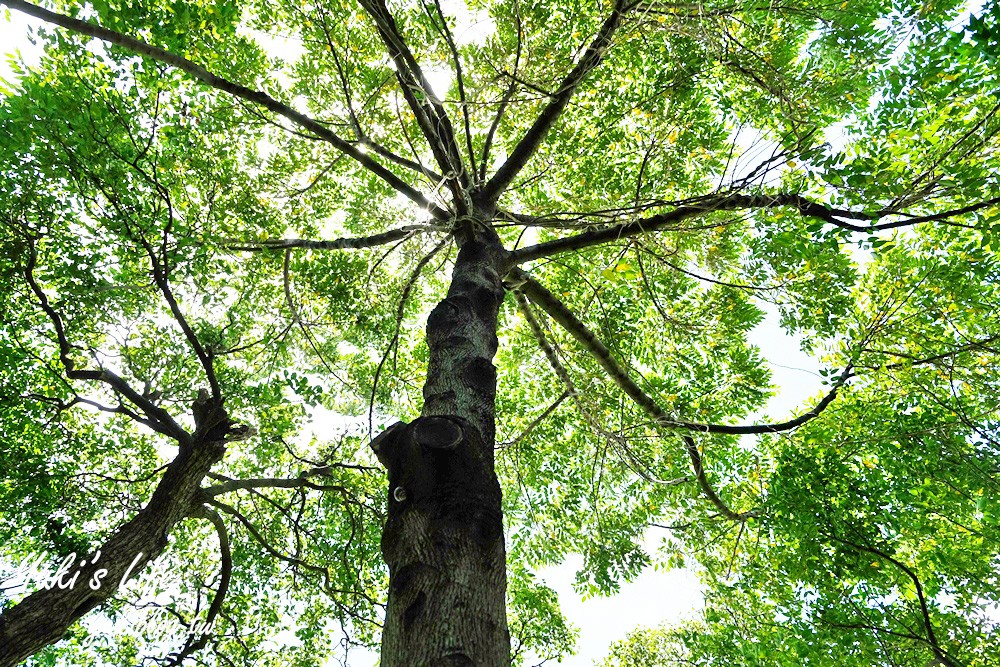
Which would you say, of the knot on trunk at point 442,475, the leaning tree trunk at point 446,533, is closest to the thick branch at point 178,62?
the leaning tree trunk at point 446,533

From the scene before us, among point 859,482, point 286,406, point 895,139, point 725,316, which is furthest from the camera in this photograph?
point 286,406

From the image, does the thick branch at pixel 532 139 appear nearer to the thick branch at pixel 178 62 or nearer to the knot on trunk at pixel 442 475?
the thick branch at pixel 178 62

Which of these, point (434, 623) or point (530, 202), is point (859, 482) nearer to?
point (530, 202)

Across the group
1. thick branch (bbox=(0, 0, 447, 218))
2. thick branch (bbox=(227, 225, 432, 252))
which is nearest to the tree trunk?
thick branch (bbox=(227, 225, 432, 252))

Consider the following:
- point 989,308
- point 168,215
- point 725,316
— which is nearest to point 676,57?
point 725,316

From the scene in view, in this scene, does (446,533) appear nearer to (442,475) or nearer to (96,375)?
(442,475)

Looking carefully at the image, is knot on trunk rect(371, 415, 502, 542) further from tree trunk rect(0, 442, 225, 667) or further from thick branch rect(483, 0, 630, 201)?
tree trunk rect(0, 442, 225, 667)

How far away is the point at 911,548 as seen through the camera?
19.1ft

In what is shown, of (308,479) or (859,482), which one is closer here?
(859,482)

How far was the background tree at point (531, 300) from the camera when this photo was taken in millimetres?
3500

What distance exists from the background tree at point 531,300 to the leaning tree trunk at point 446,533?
0.10 meters

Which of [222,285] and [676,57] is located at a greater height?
[676,57]

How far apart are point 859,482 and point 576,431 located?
2.58m

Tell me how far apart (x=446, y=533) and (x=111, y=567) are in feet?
13.6
